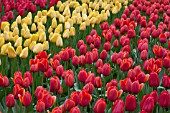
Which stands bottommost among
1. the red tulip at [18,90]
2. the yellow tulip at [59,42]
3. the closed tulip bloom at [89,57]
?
the yellow tulip at [59,42]

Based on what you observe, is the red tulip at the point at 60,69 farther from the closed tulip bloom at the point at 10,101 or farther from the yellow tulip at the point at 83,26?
the yellow tulip at the point at 83,26

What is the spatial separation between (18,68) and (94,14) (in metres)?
1.94

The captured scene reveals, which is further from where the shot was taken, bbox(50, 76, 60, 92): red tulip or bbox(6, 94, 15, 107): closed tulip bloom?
bbox(50, 76, 60, 92): red tulip

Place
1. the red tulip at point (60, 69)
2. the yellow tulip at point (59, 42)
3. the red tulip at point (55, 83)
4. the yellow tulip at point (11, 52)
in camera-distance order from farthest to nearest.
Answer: the yellow tulip at point (59, 42) → the yellow tulip at point (11, 52) → the red tulip at point (60, 69) → the red tulip at point (55, 83)

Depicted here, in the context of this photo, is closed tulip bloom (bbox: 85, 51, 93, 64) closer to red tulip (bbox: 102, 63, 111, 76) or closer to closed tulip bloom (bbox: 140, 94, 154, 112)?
red tulip (bbox: 102, 63, 111, 76)

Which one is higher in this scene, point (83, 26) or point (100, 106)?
point (100, 106)

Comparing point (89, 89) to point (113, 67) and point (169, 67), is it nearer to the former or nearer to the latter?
point (169, 67)

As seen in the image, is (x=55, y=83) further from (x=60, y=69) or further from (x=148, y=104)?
(x=148, y=104)

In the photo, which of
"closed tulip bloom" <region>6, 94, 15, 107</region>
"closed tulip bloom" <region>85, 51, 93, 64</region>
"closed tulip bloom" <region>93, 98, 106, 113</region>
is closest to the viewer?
"closed tulip bloom" <region>93, 98, 106, 113</region>

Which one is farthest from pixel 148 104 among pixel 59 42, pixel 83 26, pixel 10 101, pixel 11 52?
pixel 83 26

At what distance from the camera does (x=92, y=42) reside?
450 cm

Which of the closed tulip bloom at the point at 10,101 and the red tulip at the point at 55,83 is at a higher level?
the red tulip at the point at 55,83

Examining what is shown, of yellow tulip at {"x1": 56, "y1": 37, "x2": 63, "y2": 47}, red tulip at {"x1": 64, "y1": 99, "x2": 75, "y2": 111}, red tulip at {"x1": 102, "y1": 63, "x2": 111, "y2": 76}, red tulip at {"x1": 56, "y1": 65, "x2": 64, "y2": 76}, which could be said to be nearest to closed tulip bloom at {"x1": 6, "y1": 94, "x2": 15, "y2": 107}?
red tulip at {"x1": 64, "y1": 99, "x2": 75, "y2": 111}

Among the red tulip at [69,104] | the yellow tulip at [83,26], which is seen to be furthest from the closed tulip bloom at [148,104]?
the yellow tulip at [83,26]
